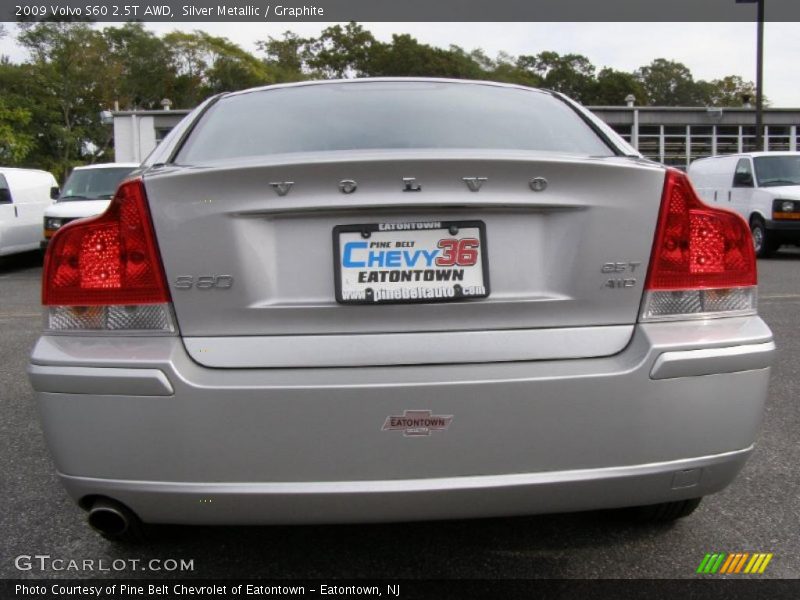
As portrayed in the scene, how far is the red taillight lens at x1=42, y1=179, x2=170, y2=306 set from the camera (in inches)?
77.9

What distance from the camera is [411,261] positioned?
1.95 m

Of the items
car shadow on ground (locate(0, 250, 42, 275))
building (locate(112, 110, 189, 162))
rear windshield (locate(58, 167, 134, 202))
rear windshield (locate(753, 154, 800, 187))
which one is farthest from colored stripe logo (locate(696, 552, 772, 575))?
building (locate(112, 110, 189, 162))

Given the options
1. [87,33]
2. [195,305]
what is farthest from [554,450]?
[87,33]

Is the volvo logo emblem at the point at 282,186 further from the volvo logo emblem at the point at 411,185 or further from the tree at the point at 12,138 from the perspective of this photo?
the tree at the point at 12,138

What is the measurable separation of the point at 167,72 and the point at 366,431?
63.4 metres

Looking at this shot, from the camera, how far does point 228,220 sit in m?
1.93

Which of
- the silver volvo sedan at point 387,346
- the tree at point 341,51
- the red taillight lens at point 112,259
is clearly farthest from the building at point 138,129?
the tree at point 341,51

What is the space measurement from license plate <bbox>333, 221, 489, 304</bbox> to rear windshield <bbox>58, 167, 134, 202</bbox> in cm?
1165

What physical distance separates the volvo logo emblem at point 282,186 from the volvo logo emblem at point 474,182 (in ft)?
1.41

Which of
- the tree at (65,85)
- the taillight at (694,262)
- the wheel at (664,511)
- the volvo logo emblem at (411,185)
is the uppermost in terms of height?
the tree at (65,85)

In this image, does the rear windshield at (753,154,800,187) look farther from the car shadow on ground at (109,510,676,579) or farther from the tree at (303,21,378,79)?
the tree at (303,21,378,79)

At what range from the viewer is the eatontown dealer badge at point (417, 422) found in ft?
6.14

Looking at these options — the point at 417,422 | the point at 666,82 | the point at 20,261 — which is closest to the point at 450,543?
the point at 417,422

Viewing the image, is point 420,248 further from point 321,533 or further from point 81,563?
point 81,563
